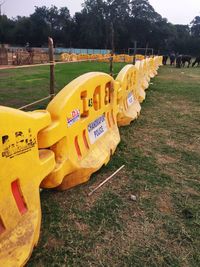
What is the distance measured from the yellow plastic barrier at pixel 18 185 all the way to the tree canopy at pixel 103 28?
2960 inches

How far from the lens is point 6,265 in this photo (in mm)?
2053

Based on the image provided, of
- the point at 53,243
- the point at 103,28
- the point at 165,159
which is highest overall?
the point at 103,28

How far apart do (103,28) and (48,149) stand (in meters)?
83.8

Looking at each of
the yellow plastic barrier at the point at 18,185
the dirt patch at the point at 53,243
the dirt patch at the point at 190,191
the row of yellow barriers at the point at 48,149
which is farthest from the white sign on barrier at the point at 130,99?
the dirt patch at the point at 53,243

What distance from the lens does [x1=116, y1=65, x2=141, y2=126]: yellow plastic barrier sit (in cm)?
568

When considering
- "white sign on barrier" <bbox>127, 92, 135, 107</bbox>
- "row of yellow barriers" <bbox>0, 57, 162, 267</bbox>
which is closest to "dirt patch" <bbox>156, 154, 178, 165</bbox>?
"row of yellow barriers" <bbox>0, 57, 162, 267</bbox>

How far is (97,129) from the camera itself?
159 inches

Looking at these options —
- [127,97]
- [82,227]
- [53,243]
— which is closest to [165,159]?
[82,227]

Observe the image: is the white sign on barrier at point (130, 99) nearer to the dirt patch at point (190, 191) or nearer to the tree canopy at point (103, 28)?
the dirt patch at point (190, 191)

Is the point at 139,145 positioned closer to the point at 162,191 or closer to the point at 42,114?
the point at 162,191

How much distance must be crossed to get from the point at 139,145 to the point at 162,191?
1580 millimetres

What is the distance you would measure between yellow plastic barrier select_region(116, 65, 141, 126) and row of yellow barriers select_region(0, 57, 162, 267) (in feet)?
3.03

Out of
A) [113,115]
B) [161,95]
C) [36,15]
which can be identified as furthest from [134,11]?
[113,115]

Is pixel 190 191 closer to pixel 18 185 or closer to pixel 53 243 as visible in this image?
pixel 53 243
